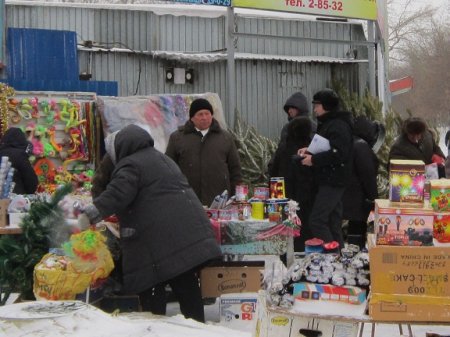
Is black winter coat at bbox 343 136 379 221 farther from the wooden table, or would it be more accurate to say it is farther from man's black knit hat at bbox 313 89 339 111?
the wooden table

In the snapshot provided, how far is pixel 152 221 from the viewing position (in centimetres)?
549

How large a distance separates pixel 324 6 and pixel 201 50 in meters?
2.06

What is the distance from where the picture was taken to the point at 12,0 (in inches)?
492

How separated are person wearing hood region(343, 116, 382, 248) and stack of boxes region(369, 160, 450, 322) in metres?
3.91

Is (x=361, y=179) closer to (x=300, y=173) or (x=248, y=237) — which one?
(x=300, y=173)

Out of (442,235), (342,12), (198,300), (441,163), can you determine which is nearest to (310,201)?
(441,163)

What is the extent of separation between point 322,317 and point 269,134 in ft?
31.7

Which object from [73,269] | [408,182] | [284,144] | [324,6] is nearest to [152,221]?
[73,269]

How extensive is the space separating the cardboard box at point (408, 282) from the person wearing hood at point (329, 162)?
3053 mm

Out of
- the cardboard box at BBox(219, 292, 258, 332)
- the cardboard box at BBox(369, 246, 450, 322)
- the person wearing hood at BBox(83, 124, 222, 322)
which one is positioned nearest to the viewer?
the cardboard box at BBox(369, 246, 450, 322)

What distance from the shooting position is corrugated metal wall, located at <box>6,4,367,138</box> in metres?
12.5

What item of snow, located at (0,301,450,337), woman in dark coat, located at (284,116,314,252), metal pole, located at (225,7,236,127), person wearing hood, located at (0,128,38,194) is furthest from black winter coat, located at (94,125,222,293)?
metal pole, located at (225,7,236,127)

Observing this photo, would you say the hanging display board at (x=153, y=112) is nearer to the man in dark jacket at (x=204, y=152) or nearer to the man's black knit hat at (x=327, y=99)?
the man in dark jacket at (x=204, y=152)

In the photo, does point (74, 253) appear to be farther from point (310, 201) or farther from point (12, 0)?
point (12, 0)
